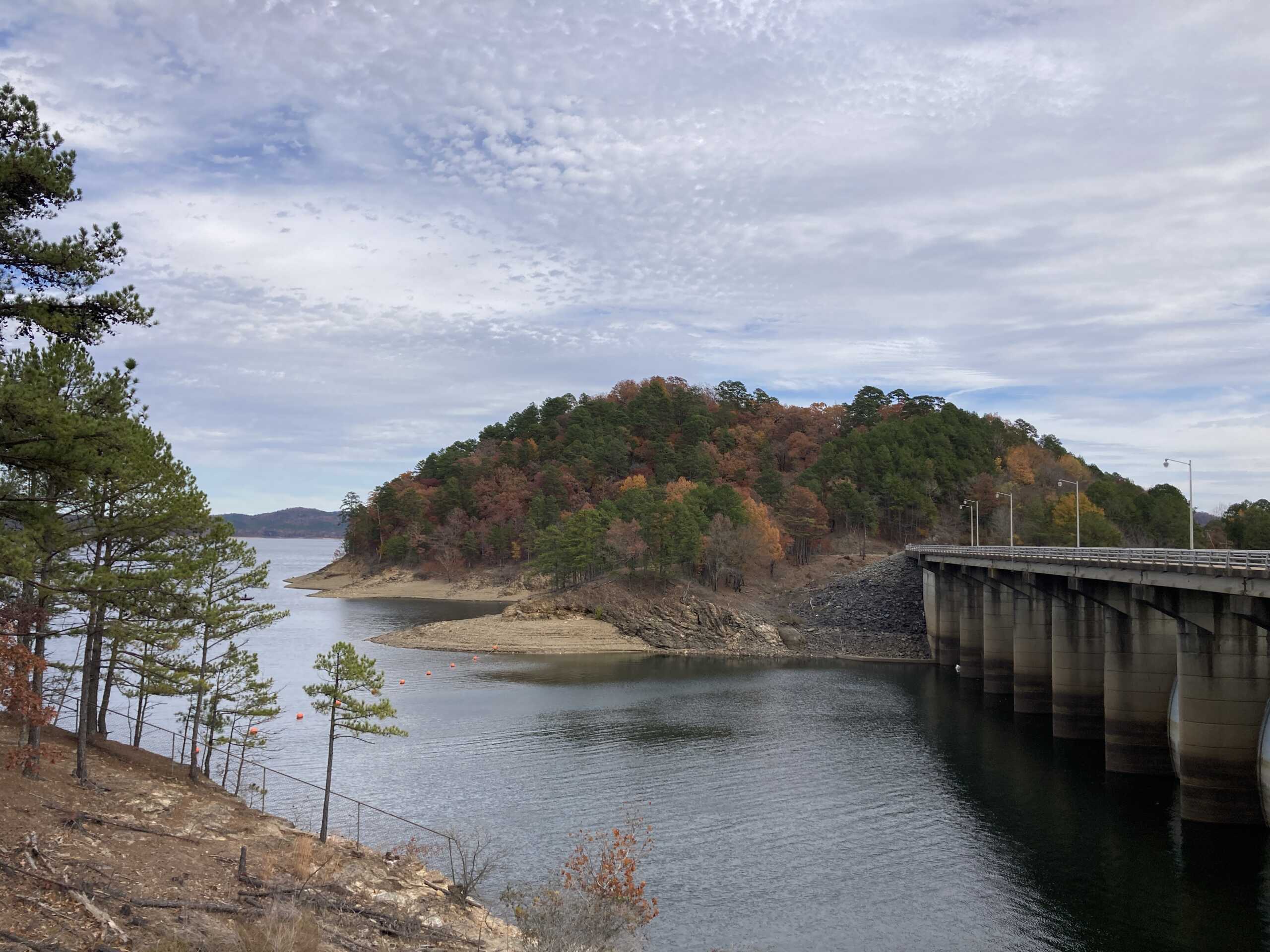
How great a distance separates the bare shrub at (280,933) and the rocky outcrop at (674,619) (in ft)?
225

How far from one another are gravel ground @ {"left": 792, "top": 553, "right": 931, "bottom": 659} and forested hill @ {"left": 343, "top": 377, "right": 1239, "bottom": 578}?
10.7 m

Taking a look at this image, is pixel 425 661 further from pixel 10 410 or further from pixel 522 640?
pixel 10 410

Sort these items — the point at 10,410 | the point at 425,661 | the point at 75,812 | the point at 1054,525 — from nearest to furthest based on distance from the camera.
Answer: the point at 10,410, the point at 75,812, the point at 425,661, the point at 1054,525

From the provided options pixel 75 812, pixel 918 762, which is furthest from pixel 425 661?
pixel 75 812

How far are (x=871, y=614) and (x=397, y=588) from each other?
84.2 meters

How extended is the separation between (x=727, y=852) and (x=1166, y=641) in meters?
23.6

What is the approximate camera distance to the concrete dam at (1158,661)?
32031 millimetres

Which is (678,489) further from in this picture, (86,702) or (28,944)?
(28,944)

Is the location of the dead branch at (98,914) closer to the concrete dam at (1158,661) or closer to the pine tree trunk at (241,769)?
the pine tree trunk at (241,769)

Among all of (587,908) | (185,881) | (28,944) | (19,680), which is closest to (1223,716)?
(587,908)

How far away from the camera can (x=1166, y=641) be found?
1599 inches

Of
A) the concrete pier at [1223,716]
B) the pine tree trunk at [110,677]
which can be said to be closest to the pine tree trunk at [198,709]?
the pine tree trunk at [110,677]

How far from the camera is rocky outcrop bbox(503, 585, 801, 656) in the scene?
8644 cm

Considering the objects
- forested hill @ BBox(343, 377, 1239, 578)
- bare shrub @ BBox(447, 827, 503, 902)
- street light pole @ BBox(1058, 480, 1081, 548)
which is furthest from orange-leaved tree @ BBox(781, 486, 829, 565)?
bare shrub @ BBox(447, 827, 503, 902)
